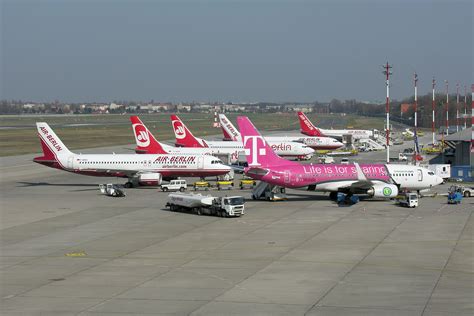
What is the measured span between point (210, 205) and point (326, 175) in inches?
567

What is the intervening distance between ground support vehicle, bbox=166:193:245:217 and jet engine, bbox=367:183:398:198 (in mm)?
14772

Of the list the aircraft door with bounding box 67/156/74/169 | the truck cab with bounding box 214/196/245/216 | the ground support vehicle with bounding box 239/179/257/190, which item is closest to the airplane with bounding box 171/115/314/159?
the ground support vehicle with bounding box 239/179/257/190

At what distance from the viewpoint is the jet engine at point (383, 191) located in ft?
247

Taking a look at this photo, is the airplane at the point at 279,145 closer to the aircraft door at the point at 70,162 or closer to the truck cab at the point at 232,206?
the aircraft door at the point at 70,162

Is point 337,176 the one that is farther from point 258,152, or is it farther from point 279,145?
point 279,145

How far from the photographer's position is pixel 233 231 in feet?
193

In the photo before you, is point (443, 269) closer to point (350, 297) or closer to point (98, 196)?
point (350, 297)

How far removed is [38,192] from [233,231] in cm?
3757

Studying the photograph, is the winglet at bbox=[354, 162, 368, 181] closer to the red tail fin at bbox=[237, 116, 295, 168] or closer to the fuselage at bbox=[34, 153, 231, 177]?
the red tail fin at bbox=[237, 116, 295, 168]

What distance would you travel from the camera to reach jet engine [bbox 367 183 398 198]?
7531 centimetres

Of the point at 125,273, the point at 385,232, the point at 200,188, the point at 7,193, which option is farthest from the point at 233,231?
the point at 7,193

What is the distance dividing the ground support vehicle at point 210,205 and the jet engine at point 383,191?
48.5 feet

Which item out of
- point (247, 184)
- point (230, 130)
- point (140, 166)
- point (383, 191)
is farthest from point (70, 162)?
point (230, 130)

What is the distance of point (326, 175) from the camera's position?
76.0 metres
